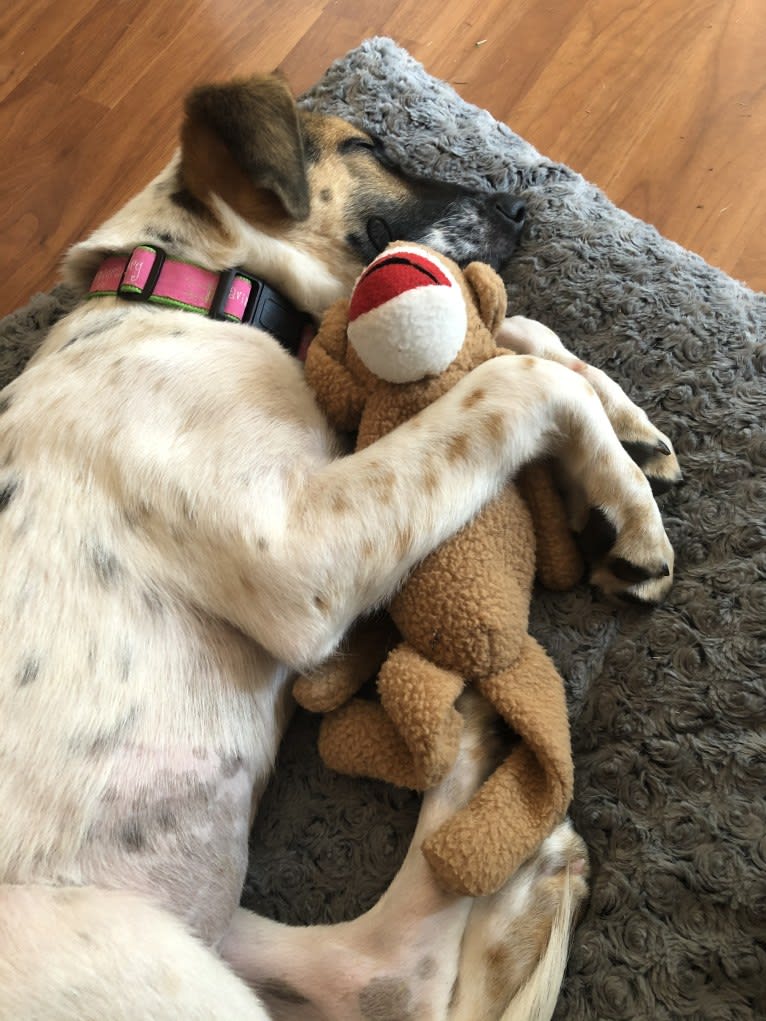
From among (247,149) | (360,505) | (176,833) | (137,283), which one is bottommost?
(176,833)

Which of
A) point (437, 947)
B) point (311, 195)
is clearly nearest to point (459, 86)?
point (311, 195)

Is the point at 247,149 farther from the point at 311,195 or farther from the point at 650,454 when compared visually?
the point at 650,454

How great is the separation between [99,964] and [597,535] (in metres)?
1.15

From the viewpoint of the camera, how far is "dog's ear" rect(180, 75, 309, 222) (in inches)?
69.4

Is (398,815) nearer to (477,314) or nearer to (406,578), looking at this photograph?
(406,578)

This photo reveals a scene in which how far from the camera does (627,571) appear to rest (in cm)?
171

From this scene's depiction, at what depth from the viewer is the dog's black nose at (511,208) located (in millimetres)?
2219

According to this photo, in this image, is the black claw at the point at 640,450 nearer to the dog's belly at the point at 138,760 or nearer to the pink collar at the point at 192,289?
the pink collar at the point at 192,289

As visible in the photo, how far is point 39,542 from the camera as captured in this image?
1.51 metres

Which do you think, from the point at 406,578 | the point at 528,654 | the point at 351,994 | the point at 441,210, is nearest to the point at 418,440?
the point at 406,578

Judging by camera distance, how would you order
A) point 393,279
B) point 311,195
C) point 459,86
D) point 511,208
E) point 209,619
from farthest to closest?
point 459,86 < point 511,208 < point 311,195 < point 209,619 < point 393,279

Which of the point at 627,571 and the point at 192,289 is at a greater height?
the point at 192,289

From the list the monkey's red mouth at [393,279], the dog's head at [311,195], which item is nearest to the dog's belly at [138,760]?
the monkey's red mouth at [393,279]

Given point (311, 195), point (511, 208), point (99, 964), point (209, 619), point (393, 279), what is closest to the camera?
point (99, 964)
